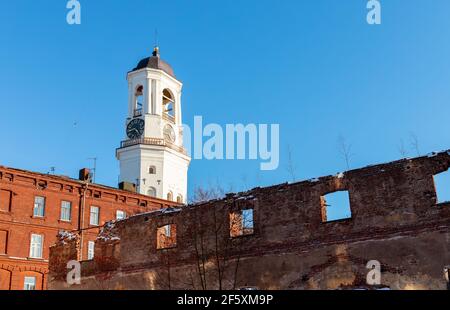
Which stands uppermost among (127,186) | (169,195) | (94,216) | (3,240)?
(169,195)

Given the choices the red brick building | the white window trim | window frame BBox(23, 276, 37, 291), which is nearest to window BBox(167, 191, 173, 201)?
the red brick building

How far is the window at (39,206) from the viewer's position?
35594 millimetres

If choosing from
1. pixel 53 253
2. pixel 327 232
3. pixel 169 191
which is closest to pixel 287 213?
pixel 327 232

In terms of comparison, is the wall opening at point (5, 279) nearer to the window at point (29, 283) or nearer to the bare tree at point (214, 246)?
the window at point (29, 283)

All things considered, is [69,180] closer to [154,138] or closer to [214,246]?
[154,138]

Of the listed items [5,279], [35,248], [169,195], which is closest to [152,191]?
[169,195]

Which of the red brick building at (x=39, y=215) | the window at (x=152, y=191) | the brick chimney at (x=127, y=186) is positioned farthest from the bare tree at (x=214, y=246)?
the window at (x=152, y=191)

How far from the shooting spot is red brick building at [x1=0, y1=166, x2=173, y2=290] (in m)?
33.6

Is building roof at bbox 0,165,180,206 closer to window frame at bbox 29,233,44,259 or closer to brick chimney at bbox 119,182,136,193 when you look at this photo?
brick chimney at bbox 119,182,136,193

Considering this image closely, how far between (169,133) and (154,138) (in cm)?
232

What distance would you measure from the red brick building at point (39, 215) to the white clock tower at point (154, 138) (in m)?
8.01

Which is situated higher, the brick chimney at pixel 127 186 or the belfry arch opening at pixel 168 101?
the belfry arch opening at pixel 168 101

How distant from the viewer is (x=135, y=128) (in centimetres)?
4925

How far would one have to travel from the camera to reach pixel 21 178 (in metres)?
35.0
